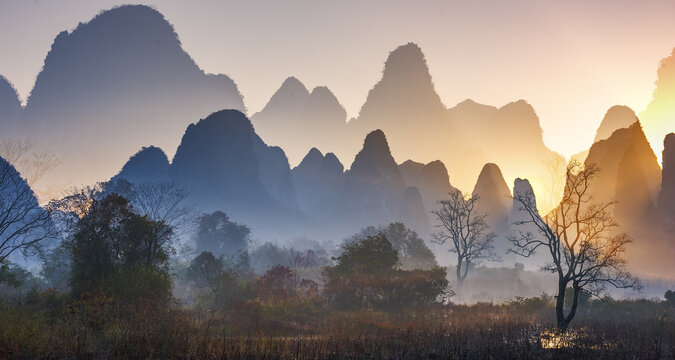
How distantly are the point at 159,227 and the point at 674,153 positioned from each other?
234 ft

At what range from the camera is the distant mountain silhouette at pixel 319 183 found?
14962 cm

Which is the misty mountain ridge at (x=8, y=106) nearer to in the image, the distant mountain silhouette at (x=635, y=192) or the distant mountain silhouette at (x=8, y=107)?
the distant mountain silhouette at (x=8, y=107)

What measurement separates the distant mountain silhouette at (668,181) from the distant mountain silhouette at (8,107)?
242m

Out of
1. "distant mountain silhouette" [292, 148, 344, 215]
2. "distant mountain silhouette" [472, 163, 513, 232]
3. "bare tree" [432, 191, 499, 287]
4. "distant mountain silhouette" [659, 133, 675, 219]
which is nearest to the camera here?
"bare tree" [432, 191, 499, 287]

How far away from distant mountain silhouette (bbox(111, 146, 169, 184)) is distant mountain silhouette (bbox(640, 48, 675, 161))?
7074 inches

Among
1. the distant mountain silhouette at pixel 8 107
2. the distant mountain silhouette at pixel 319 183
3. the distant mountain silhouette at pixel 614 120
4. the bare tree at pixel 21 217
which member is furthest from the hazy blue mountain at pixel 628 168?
the distant mountain silhouette at pixel 8 107

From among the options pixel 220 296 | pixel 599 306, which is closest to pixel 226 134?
pixel 220 296

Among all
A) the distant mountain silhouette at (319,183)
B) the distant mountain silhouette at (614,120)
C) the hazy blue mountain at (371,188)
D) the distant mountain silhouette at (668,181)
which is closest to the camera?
the distant mountain silhouette at (668,181)

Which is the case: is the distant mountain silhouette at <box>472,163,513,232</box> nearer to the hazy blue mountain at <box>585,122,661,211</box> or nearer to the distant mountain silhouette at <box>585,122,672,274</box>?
the distant mountain silhouette at <box>585,122,672,274</box>

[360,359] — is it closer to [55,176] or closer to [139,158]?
[139,158]

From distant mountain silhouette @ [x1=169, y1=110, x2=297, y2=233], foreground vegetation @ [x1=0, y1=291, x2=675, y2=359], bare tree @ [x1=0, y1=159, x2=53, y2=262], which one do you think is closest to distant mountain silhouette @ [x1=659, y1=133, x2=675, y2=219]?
foreground vegetation @ [x1=0, y1=291, x2=675, y2=359]

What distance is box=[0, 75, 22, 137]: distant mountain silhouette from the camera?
182750mm

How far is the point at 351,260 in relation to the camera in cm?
2659

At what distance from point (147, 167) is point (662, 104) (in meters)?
195
